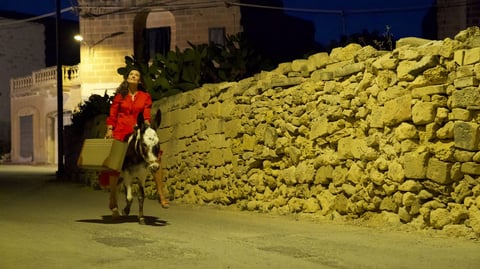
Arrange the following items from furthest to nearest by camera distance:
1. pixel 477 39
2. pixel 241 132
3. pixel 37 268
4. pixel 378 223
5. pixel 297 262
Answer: pixel 241 132, pixel 378 223, pixel 477 39, pixel 297 262, pixel 37 268

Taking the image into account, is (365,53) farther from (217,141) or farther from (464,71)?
(217,141)

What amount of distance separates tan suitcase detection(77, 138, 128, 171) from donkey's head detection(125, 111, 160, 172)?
11 centimetres

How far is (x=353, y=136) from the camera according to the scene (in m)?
8.60

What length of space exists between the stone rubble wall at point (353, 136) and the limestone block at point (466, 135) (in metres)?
0.01

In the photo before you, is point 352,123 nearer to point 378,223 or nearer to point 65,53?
point 378,223

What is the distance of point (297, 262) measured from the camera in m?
5.74

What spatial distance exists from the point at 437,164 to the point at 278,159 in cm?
328

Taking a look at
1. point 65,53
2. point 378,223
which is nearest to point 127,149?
point 378,223

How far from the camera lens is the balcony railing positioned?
33.7 meters

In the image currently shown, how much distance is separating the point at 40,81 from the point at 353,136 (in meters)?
31.2

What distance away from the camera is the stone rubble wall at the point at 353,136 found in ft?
23.6

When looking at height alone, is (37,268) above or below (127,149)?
below

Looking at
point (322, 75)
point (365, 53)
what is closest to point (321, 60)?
point (322, 75)

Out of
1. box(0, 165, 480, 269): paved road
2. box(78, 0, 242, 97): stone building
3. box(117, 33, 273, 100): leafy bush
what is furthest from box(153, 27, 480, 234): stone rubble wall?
box(78, 0, 242, 97): stone building
